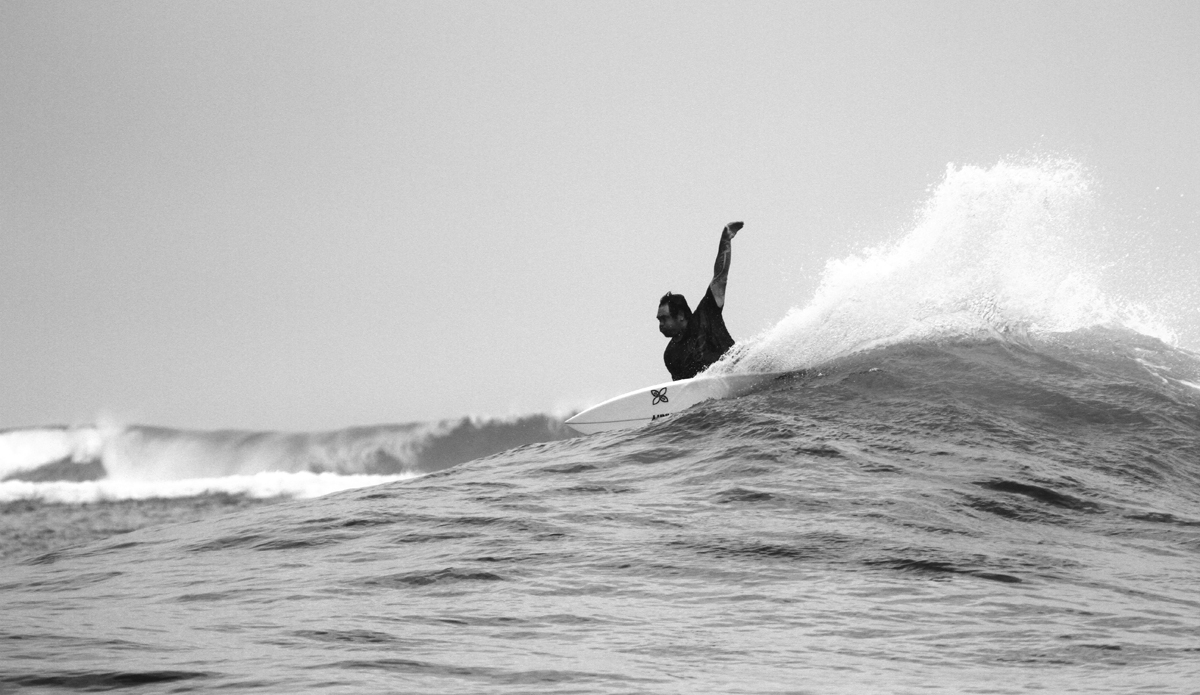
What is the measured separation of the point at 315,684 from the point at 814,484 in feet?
13.8

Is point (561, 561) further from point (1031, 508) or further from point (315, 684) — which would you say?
point (1031, 508)

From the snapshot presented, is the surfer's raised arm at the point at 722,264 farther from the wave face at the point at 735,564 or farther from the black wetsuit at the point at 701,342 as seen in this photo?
the wave face at the point at 735,564

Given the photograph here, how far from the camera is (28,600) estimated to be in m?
5.14

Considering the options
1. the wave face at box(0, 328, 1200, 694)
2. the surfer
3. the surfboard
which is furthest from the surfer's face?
the wave face at box(0, 328, 1200, 694)

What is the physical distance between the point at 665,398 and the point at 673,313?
1.16 meters

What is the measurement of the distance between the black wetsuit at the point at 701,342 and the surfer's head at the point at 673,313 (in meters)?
0.06

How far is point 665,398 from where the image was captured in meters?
10.1

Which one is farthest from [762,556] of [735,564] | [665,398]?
[665,398]

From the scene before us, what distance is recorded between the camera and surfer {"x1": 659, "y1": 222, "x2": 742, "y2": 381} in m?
10.7

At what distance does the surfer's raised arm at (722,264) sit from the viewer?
10.6 meters

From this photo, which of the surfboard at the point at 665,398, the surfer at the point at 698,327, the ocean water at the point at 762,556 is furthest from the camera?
the surfer at the point at 698,327

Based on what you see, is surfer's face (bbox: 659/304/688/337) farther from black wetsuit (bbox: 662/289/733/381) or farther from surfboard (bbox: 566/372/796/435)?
surfboard (bbox: 566/372/796/435)

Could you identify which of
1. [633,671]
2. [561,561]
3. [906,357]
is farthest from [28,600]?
[906,357]

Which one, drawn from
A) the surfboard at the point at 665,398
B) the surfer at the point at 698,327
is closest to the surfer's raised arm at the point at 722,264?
the surfer at the point at 698,327
